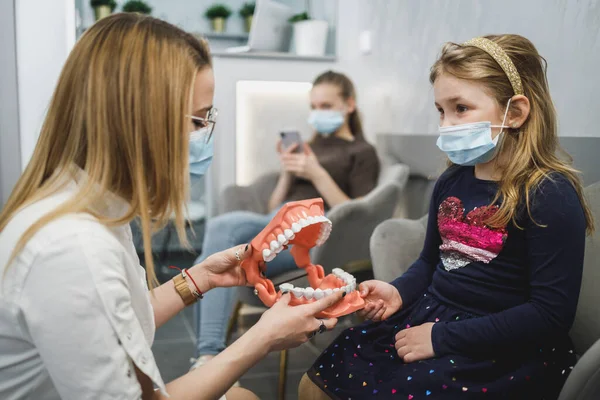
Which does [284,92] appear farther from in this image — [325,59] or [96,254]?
[96,254]

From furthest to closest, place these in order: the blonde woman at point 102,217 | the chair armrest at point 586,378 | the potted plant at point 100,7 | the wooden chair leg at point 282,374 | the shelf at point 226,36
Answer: the shelf at point 226,36 → the potted plant at point 100,7 → the wooden chair leg at point 282,374 → the chair armrest at point 586,378 → the blonde woman at point 102,217

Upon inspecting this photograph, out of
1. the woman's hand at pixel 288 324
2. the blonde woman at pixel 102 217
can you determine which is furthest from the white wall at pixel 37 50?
the woman's hand at pixel 288 324

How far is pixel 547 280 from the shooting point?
3.61 feet

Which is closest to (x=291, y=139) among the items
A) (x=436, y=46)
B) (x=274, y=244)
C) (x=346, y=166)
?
(x=346, y=166)

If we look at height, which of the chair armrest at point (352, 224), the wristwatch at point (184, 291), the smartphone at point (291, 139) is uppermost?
the smartphone at point (291, 139)

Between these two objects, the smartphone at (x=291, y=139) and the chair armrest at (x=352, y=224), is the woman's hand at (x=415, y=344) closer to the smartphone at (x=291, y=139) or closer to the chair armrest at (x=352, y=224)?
the chair armrest at (x=352, y=224)

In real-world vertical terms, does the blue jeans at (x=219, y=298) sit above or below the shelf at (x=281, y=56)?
below

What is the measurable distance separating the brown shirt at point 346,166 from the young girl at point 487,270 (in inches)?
40.8

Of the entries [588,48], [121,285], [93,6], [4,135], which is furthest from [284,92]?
[121,285]

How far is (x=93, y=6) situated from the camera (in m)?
2.77

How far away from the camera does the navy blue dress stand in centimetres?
110

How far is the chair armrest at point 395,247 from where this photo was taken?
161 centimetres

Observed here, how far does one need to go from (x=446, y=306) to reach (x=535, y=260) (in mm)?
244

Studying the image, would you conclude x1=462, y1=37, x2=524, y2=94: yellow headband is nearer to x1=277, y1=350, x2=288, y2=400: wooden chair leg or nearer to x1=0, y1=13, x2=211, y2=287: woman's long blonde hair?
x1=0, y1=13, x2=211, y2=287: woman's long blonde hair
